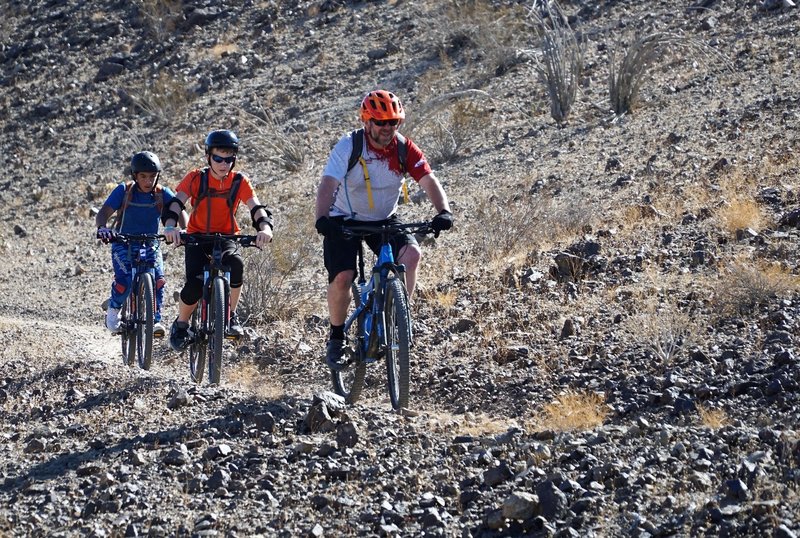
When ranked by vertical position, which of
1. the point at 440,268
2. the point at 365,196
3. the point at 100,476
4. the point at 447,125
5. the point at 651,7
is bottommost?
the point at 100,476

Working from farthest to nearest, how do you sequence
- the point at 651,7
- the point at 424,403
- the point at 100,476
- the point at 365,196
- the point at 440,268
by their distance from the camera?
1. the point at 651,7
2. the point at 440,268
3. the point at 424,403
4. the point at 365,196
5. the point at 100,476

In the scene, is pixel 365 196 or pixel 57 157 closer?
pixel 365 196

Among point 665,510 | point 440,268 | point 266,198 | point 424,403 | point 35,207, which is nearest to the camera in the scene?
point 665,510

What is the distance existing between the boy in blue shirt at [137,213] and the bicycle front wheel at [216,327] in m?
0.87

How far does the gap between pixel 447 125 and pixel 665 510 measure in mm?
12448

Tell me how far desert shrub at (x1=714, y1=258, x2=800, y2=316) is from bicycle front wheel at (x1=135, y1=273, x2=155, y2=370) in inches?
164

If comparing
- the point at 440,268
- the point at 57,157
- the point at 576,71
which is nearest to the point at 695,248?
the point at 440,268

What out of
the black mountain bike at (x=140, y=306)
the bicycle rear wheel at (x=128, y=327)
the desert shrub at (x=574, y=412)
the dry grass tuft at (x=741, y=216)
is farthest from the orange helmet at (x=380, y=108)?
the dry grass tuft at (x=741, y=216)

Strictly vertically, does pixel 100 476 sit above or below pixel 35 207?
below

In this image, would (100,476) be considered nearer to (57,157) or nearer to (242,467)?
(242,467)

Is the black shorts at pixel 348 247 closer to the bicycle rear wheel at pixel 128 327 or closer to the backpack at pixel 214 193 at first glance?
the backpack at pixel 214 193

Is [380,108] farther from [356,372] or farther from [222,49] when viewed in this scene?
[222,49]

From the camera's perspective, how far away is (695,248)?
375 inches

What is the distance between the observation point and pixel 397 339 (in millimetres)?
6688
